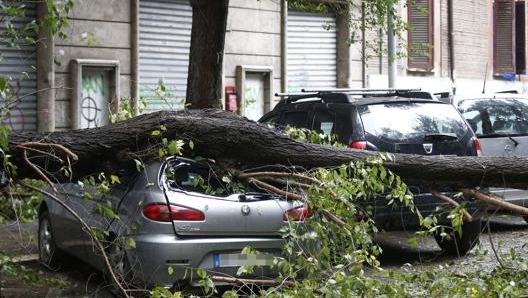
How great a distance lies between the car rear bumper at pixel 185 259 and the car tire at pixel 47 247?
2310 millimetres

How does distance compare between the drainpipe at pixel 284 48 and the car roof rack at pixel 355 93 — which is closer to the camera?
the car roof rack at pixel 355 93

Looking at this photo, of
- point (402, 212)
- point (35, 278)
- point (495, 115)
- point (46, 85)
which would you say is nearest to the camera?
point (35, 278)

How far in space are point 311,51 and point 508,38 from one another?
909 centimetres

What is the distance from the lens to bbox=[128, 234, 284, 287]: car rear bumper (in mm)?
7004

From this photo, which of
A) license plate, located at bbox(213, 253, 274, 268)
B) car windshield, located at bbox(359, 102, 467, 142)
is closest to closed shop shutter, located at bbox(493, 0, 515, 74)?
car windshield, located at bbox(359, 102, 467, 142)

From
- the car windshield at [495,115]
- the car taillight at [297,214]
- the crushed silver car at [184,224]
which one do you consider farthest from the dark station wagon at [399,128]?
the crushed silver car at [184,224]

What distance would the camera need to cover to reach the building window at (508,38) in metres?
26.6

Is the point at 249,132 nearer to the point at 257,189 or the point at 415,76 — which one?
the point at 257,189

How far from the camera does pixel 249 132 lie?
6961 millimetres

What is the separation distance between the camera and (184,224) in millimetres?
7086

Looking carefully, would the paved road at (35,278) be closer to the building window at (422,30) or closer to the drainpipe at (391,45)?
the drainpipe at (391,45)

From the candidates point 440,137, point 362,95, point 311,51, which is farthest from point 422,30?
point 440,137

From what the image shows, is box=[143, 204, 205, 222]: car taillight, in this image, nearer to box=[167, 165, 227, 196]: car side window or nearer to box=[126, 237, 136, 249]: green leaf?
box=[167, 165, 227, 196]: car side window

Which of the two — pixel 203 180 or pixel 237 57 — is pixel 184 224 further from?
pixel 237 57
